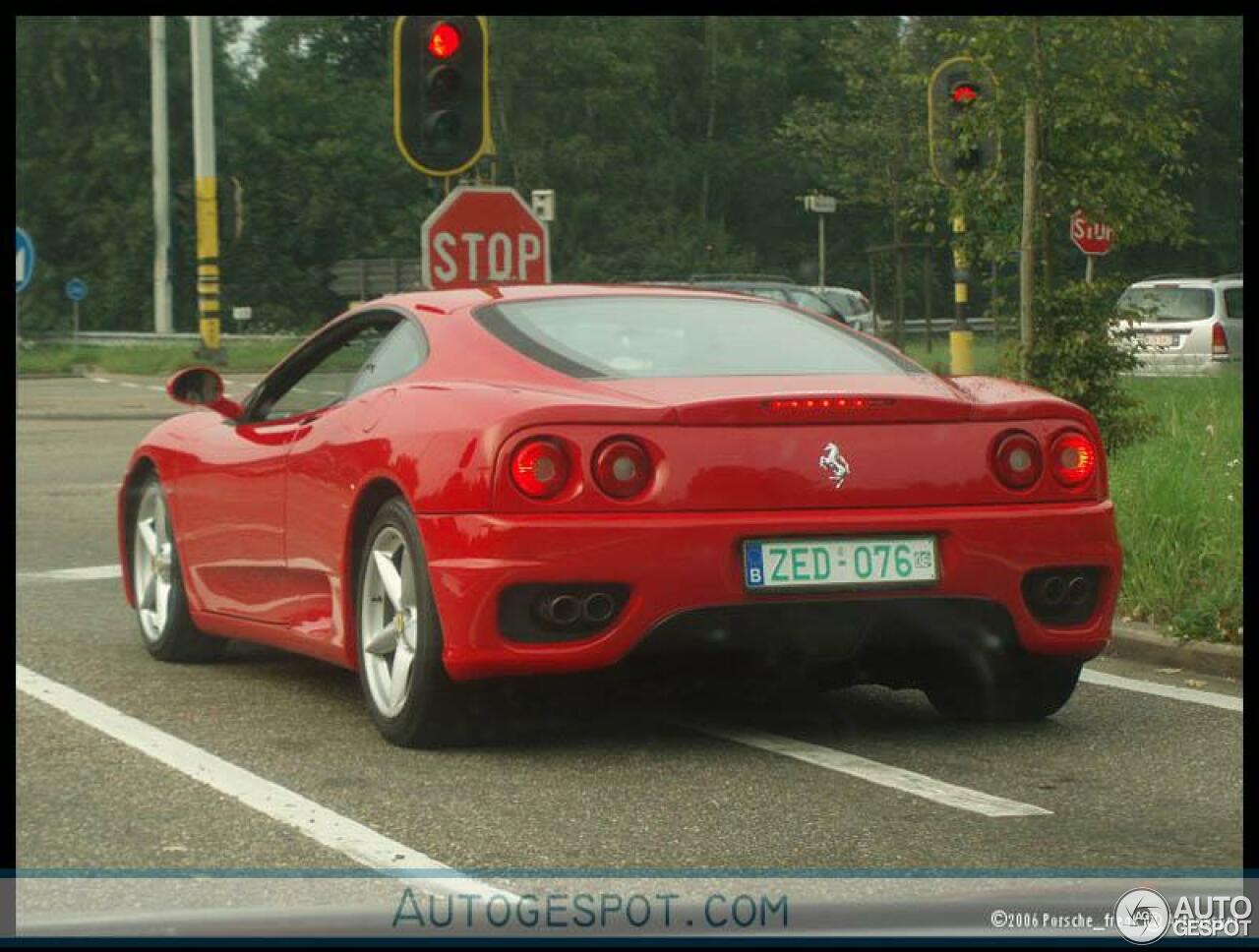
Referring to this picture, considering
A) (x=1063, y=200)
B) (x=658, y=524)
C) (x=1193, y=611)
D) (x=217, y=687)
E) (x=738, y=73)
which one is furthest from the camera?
(x=738, y=73)

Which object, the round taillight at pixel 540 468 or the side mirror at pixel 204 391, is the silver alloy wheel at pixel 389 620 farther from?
the side mirror at pixel 204 391

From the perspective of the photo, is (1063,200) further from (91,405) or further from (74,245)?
(74,245)

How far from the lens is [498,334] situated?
7391mm

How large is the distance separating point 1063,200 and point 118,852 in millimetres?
11566

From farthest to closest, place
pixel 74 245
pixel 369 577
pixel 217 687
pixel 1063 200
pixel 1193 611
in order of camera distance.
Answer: pixel 74 245, pixel 1063 200, pixel 1193 611, pixel 217 687, pixel 369 577

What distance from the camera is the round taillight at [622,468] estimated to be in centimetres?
658

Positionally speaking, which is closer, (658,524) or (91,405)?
(658,524)

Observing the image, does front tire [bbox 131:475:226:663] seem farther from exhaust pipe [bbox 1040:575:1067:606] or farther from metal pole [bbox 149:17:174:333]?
metal pole [bbox 149:17:174:333]

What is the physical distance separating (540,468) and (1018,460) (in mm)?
1286

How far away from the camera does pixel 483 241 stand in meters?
15.3

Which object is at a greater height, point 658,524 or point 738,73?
point 738,73

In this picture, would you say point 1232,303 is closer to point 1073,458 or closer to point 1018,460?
point 1073,458

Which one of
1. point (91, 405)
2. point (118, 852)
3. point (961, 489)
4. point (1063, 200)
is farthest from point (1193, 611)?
point (91, 405)

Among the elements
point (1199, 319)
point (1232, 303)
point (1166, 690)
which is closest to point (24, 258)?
point (1199, 319)
